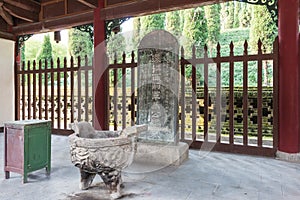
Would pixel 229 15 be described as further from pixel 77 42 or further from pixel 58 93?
pixel 58 93

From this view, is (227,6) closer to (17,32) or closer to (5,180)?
(17,32)

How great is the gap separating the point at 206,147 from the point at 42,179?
2.61 metres

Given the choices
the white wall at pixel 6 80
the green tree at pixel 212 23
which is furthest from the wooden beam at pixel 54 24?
the green tree at pixel 212 23

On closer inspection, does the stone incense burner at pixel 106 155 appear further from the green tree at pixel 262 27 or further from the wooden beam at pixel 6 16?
the green tree at pixel 262 27

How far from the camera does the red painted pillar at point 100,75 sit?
17.2 feet

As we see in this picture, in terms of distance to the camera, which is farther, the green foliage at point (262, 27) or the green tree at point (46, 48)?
the green tree at point (46, 48)

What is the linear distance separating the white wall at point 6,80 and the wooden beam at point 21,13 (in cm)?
87

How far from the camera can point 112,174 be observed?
7.57 ft

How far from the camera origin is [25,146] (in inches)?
106

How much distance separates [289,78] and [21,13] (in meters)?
5.77

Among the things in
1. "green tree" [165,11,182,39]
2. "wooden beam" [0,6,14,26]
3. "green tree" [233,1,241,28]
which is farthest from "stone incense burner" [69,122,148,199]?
"green tree" [233,1,241,28]

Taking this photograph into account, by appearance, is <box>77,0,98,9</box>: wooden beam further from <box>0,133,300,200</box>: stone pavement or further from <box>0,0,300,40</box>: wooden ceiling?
<box>0,133,300,200</box>: stone pavement

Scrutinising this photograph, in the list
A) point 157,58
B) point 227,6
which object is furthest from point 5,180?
point 227,6

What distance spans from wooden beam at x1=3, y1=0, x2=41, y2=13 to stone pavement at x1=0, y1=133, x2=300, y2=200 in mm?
3878
